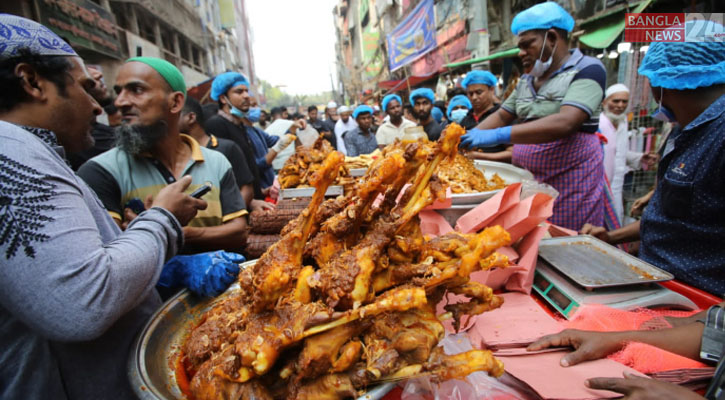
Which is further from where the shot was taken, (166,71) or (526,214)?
(166,71)

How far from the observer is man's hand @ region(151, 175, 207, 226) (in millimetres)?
1494

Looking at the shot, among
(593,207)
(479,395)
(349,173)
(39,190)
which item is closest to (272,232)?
(349,173)

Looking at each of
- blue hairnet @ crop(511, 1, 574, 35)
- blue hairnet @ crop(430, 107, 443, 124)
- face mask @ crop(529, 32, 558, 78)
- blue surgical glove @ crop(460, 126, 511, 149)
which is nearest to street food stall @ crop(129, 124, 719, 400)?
blue surgical glove @ crop(460, 126, 511, 149)

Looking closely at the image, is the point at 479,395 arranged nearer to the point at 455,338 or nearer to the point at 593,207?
the point at 455,338

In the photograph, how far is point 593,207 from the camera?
3.11m

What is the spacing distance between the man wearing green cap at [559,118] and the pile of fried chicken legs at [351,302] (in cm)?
183

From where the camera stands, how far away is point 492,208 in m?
1.67

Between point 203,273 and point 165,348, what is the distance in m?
0.36

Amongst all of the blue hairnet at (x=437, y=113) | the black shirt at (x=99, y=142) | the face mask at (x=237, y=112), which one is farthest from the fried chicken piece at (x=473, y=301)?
the blue hairnet at (x=437, y=113)

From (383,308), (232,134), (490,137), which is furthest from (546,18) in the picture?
(232,134)

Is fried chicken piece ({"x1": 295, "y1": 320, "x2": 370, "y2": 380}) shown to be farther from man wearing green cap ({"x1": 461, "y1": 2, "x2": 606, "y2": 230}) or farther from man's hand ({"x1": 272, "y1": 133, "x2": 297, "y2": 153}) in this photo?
man's hand ({"x1": 272, "y1": 133, "x2": 297, "y2": 153})

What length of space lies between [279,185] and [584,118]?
2.99 metres

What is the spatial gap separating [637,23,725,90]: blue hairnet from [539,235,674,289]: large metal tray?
102 centimetres

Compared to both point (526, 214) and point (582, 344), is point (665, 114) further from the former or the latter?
point (582, 344)
